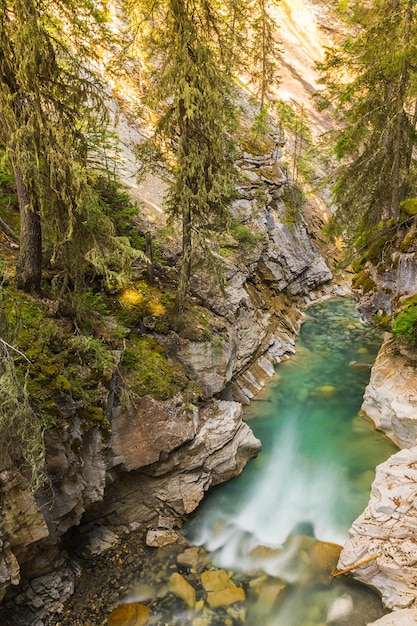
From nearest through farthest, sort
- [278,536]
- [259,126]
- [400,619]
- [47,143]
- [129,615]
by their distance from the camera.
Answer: [400,619] → [129,615] → [47,143] → [278,536] → [259,126]

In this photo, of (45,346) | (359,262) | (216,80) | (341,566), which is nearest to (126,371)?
(45,346)

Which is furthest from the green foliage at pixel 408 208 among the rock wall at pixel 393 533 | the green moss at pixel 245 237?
the green moss at pixel 245 237

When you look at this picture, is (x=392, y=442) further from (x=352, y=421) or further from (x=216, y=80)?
(x=216, y=80)

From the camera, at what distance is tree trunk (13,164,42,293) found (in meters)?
8.05

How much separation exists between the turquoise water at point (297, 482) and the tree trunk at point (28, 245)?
7332 mm

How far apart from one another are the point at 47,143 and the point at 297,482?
10634 mm

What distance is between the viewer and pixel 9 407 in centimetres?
523

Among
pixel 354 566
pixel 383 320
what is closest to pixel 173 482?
pixel 354 566

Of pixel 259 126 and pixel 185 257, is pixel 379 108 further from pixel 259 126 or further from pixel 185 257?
pixel 259 126

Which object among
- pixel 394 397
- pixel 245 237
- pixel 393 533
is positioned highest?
pixel 245 237

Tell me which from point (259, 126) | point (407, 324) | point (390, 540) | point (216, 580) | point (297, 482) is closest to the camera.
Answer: point (390, 540)

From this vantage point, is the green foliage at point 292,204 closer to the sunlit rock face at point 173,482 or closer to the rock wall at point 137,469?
the rock wall at point 137,469

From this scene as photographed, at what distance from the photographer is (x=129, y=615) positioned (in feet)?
23.1

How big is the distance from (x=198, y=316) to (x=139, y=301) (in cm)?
215
